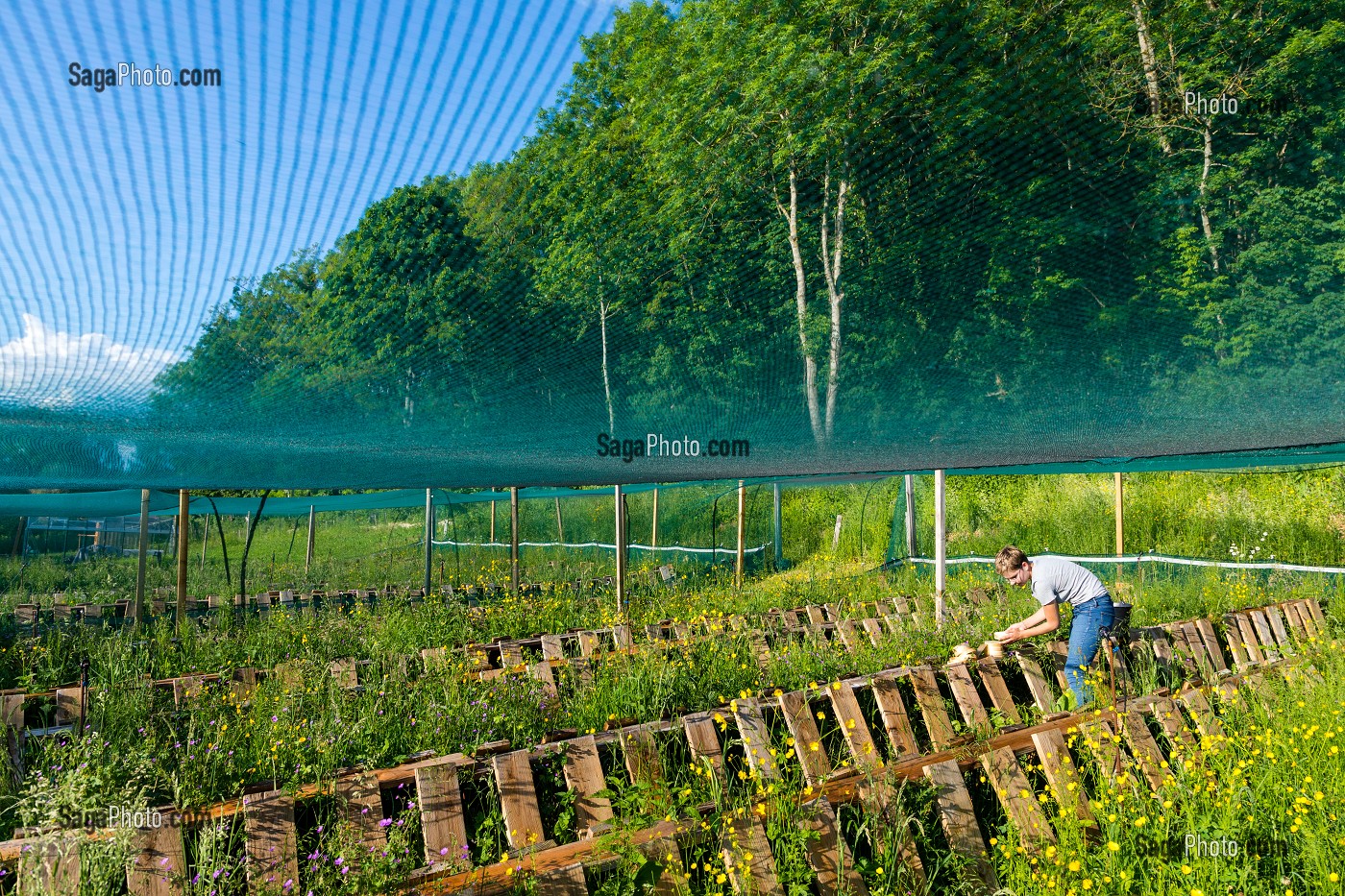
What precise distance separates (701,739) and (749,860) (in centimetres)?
80

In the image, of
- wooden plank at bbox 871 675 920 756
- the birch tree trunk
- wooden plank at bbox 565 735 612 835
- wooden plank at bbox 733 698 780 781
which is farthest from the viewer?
wooden plank at bbox 871 675 920 756

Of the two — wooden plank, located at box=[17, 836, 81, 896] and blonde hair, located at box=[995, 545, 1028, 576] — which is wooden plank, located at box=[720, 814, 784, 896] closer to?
wooden plank, located at box=[17, 836, 81, 896]

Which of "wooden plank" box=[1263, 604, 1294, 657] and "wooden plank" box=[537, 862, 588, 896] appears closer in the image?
"wooden plank" box=[537, 862, 588, 896]

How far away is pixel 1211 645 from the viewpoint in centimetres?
547

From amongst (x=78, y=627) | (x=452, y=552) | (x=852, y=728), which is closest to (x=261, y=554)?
(x=452, y=552)

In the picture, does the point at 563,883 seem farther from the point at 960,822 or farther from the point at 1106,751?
the point at 1106,751

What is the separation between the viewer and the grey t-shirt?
16.1 feet

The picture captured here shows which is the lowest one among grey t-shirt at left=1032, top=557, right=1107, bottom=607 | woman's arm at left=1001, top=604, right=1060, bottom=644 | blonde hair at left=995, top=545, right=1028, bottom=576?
woman's arm at left=1001, top=604, right=1060, bottom=644

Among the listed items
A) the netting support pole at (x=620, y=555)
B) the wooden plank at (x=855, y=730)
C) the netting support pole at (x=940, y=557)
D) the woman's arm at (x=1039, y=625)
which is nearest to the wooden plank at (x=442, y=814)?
the wooden plank at (x=855, y=730)

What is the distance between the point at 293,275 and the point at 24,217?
23.9 inches

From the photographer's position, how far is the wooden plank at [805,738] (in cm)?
317

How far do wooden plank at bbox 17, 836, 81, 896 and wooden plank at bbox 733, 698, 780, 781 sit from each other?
2.03 m

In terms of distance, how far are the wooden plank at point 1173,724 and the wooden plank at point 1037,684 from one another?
610mm

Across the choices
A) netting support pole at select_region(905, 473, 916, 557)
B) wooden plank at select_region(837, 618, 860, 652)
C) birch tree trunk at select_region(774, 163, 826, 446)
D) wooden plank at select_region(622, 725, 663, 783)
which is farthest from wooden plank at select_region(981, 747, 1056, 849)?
netting support pole at select_region(905, 473, 916, 557)
